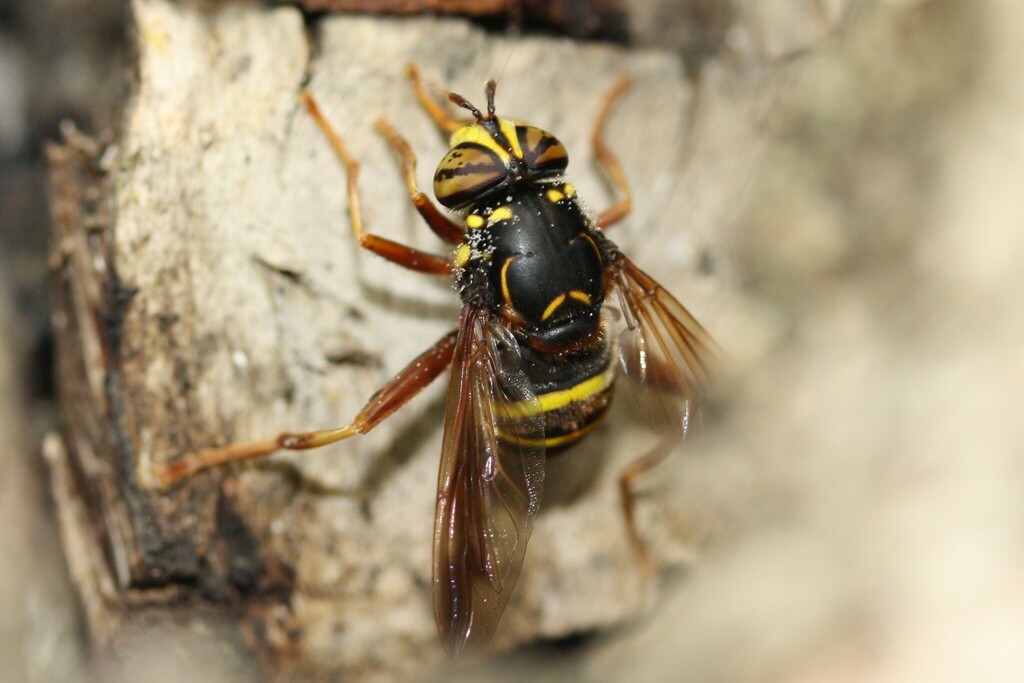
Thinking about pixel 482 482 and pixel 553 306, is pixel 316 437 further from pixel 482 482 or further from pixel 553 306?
pixel 553 306

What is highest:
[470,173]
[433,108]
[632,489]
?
[433,108]

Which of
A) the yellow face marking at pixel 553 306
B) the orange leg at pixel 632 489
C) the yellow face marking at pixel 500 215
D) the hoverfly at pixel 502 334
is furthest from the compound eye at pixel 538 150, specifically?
the orange leg at pixel 632 489

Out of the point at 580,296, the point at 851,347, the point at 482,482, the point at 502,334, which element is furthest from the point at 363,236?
the point at 851,347

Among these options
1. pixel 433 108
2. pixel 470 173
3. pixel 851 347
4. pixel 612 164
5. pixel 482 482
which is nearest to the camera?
pixel 482 482

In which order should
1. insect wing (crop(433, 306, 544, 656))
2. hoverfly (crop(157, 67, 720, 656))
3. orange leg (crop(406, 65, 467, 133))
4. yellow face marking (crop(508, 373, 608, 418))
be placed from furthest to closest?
orange leg (crop(406, 65, 467, 133)) → yellow face marking (crop(508, 373, 608, 418)) → hoverfly (crop(157, 67, 720, 656)) → insect wing (crop(433, 306, 544, 656))

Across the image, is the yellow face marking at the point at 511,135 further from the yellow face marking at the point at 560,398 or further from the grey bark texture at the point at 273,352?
the yellow face marking at the point at 560,398

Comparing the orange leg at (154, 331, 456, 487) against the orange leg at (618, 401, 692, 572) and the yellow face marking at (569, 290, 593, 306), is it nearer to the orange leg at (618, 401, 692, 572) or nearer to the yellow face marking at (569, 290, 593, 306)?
the yellow face marking at (569, 290, 593, 306)

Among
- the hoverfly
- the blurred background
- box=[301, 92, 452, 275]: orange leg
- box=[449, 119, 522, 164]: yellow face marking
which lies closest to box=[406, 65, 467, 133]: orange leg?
the hoverfly
